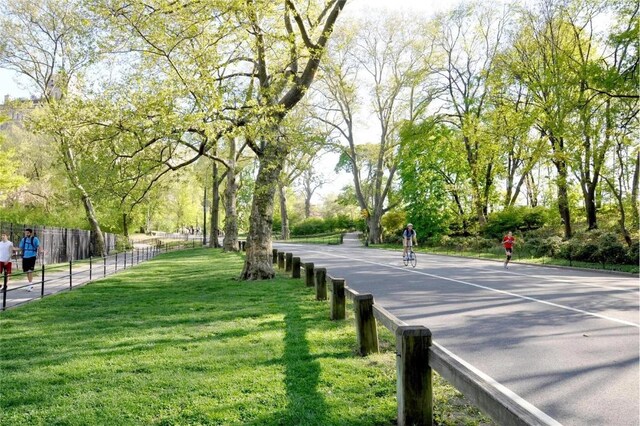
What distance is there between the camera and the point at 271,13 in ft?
45.4

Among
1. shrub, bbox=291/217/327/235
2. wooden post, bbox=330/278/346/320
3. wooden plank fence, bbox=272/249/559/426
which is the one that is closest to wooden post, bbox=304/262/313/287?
wooden post, bbox=330/278/346/320

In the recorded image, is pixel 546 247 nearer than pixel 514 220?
Yes

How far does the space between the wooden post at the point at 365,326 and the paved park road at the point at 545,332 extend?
1227 millimetres

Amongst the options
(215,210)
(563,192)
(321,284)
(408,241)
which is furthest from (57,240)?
(563,192)

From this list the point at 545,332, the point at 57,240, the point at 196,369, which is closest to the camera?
the point at 196,369

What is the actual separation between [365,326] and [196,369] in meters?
2.26

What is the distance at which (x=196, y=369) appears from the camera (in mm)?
5930

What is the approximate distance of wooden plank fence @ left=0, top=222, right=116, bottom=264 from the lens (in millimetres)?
24531

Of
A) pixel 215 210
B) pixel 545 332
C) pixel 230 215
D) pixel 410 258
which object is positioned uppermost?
pixel 215 210

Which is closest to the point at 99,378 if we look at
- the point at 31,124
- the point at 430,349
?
the point at 430,349

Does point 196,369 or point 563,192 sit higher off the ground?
point 563,192

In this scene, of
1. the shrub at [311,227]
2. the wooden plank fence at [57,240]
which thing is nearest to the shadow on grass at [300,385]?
the wooden plank fence at [57,240]

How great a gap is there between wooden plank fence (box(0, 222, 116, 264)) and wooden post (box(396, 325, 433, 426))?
24588mm

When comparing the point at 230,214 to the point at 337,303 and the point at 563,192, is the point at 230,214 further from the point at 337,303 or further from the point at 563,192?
the point at 337,303
